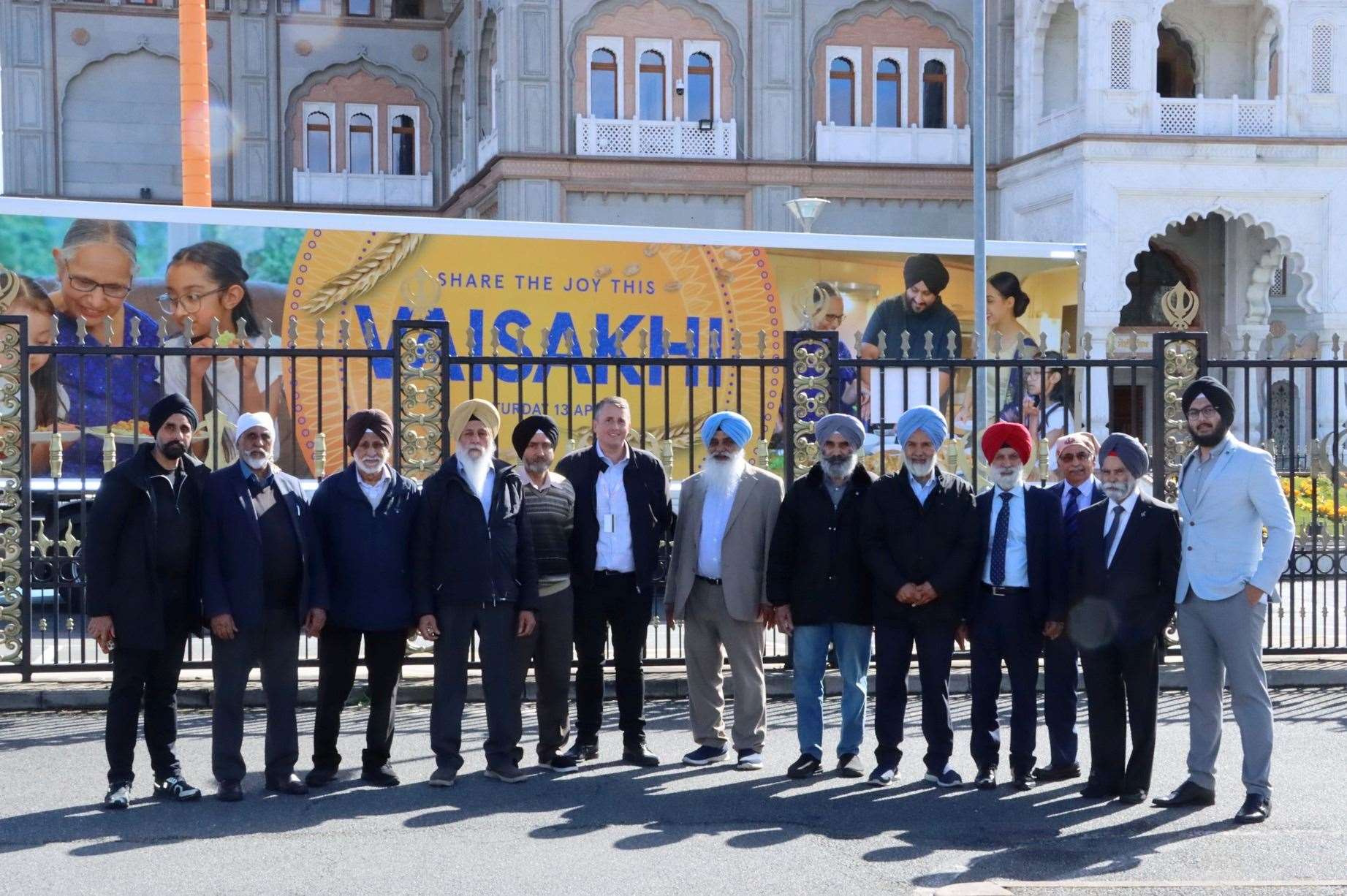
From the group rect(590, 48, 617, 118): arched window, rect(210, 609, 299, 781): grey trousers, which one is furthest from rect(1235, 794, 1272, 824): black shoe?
rect(590, 48, 617, 118): arched window

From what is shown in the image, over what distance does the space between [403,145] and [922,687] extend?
94.9 feet

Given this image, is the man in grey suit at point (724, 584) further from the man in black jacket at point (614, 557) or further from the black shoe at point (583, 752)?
the black shoe at point (583, 752)

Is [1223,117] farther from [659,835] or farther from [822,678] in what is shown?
[659,835]

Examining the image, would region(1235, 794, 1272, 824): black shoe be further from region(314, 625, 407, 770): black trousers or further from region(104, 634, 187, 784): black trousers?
region(104, 634, 187, 784): black trousers

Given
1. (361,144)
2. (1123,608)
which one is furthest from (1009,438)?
(361,144)

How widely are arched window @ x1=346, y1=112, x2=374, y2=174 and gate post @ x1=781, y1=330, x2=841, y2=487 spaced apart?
25.9 metres

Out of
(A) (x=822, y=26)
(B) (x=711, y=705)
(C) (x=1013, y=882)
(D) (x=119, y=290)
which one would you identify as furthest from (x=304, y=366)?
(A) (x=822, y=26)

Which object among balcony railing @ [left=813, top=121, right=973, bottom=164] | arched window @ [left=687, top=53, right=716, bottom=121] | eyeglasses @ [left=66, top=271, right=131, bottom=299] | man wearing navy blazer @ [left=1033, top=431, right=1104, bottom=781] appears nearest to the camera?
man wearing navy blazer @ [left=1033, top=431, right=1104, bottom=781]

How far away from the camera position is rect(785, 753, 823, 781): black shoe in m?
6.86

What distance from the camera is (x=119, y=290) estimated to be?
1262cm

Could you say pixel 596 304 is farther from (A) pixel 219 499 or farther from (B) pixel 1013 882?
(B) pixel 1013 882

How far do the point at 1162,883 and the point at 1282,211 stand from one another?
24.3 m

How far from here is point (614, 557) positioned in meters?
7.25

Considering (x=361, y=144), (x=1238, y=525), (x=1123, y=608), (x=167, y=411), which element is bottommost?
(x=1123, y=608)
